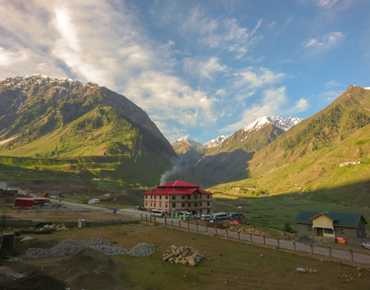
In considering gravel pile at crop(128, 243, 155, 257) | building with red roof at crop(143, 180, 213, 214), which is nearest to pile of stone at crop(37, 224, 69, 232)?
gravel pile at crop(128, 243, 155, 257)

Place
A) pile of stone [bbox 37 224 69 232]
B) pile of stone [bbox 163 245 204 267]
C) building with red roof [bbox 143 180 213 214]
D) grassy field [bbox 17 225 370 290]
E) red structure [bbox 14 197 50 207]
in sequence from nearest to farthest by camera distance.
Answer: grassy field [bbox 17 225 370 290], pile of stone [bbox 163 245 204 267], pile of stone [bbox 37 224 69 232], red structure [bbox 14 197 50 207], building with red roof [bbox 143 180 213 214]

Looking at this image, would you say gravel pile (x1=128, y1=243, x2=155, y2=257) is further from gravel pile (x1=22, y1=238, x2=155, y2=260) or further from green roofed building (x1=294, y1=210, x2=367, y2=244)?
green roofed building (x1=294, y1=210, x2=367, y2=244)

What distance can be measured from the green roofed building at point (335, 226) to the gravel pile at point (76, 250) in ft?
122

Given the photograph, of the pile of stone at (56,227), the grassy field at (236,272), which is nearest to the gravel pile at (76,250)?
the grassy field at (236,272)

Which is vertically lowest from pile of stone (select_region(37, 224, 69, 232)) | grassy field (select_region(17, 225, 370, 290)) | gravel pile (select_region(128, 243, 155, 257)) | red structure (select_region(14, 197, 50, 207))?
grassy field (select_region(17, 225, 370, 290))

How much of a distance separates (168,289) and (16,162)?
223 meters

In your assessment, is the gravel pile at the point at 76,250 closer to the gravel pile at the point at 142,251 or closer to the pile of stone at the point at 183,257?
the gravel pile at the point at 142,251

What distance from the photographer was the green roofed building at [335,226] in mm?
43281

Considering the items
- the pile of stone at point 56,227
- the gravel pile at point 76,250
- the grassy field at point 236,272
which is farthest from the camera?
the pile of stone at point 56,227

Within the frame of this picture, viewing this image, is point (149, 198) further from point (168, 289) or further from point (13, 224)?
point (168, 289)

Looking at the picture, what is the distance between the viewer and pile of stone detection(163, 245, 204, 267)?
2508cm

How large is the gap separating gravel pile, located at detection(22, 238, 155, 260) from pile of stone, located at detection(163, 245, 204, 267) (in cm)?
359

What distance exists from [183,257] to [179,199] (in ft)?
163

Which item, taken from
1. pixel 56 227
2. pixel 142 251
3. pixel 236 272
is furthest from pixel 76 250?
pixel 236 272
